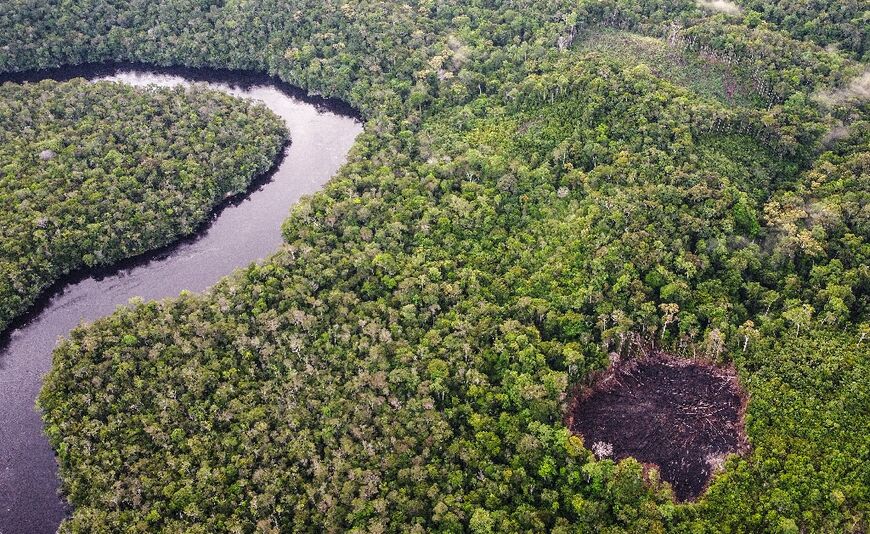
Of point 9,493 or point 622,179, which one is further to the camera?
point 622,179

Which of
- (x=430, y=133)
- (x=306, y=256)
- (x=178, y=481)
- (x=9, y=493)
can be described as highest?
(x=430, y=133)

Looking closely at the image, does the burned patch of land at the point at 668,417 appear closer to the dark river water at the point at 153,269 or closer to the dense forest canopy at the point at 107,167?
the dark river water at the point at 153,269

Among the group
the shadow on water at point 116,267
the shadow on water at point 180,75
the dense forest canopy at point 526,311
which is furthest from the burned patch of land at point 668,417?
the shadow on water at point 180,75

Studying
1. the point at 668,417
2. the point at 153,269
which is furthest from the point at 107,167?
the point at 668,417

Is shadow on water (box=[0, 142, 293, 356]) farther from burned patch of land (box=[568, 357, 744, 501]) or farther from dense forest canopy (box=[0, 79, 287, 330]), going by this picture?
burned patch of land (box=[568, 357, 744, 501])

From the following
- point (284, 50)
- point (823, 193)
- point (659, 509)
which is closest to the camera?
point (659, 509)

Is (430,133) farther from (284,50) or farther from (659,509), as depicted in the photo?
(659,509)

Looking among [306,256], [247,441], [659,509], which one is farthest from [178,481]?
[659,509]
